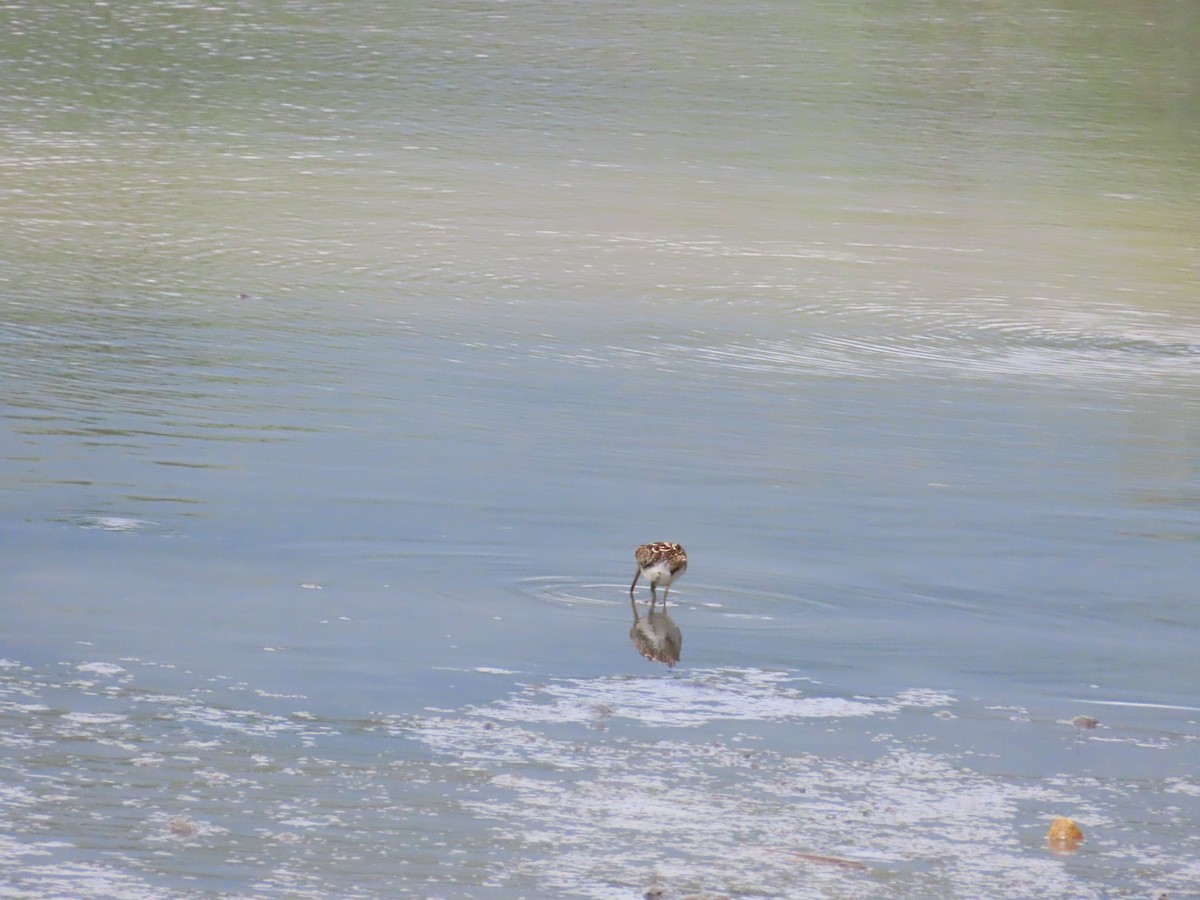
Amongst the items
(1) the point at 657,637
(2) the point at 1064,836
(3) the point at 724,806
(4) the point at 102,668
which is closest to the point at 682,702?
(1) the point at 657,637

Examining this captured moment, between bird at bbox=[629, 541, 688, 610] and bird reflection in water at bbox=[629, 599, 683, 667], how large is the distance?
0.10 metres

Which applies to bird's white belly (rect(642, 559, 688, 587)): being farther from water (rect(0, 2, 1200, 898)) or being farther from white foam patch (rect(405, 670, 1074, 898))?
white foam patch (rect(405, 670, 1074, 898))

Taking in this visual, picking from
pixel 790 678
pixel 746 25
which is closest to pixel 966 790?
pixel 790 678

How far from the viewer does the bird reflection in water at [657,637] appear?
621 centimetres

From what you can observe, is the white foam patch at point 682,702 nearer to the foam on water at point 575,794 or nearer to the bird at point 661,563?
the foam on water at point 575,794

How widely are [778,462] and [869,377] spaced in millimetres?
1801

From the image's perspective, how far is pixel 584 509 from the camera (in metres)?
7.95

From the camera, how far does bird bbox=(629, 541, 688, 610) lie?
260 inches

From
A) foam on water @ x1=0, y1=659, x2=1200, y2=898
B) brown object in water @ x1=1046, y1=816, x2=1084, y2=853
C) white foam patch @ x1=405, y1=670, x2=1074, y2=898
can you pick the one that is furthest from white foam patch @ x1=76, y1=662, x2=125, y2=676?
brown object in water @ x1=1046, y1=816, x2=1084, y2=853

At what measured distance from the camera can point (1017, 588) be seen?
23.4 feet

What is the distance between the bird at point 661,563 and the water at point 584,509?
0.15 metres

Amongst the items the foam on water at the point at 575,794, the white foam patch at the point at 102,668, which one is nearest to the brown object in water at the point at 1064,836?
the foam on water at the point at 575,794

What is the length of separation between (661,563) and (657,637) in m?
0.31

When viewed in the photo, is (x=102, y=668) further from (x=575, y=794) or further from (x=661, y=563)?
(x=661, y=563)
